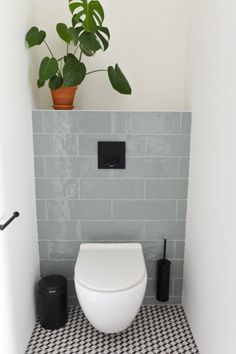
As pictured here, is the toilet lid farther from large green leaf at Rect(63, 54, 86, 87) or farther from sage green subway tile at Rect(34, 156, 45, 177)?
large green leaf at Rect(63, 54, 86, 87)

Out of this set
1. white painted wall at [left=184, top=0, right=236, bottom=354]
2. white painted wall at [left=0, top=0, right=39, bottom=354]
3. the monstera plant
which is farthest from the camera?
the monstera plant

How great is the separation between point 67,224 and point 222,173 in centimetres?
108

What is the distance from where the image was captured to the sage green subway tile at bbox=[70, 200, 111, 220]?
2.09 meters

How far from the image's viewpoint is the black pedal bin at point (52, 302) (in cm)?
196

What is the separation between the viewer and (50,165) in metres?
2.04

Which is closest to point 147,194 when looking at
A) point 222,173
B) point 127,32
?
point 222,173

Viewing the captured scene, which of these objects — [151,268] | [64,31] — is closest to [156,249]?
[151,268]

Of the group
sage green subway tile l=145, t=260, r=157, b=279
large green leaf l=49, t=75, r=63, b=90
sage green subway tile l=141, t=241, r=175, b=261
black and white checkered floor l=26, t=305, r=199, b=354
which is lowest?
black and white checkered floor l=26, t=305, r=199, b=354

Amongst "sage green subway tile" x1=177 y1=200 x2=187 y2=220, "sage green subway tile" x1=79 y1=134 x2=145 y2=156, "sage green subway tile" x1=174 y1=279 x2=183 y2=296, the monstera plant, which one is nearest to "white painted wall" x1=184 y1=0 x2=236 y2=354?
"sage green subway tile" x1=177 y1=200 x2=187 y2=220

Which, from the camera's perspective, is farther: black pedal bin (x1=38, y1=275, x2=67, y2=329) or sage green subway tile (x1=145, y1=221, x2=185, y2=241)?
sage green subway tile (x1=145, y1=221, x2=185, y2=241)

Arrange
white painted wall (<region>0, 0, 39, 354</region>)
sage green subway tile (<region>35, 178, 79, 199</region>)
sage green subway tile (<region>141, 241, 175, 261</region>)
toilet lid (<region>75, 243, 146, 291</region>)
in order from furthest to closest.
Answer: sage green subway tile (<region>141, 241, 175, 261</region>)
sage green subway tile (<region>35, 178, 79, 199</region>)
toilet lid (<region>75, 243, 146, 291</region>)
white painted wall (<region>0, 0, 39, 354</region>)

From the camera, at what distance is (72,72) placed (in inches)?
72.2

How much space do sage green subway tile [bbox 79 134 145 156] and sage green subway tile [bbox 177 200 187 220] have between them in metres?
0.43

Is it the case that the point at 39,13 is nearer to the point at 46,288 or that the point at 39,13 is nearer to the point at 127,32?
the point at 127,32
